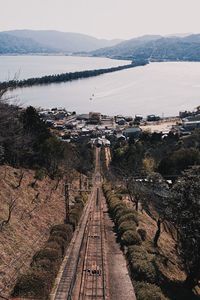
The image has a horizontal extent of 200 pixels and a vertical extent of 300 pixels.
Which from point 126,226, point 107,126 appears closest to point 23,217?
point 126,226

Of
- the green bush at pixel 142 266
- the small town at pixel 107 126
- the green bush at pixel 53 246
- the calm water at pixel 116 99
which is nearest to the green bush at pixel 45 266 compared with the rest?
the green bush at pixel 53 246

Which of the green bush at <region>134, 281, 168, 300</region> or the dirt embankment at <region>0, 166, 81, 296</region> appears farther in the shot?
the dirt embankment at <region>0, 166, 81, 296</region>

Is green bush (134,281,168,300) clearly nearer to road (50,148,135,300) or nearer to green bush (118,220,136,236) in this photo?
road (50,148,135,300)

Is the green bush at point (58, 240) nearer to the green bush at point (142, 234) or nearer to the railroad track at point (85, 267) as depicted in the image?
the railroad track at point (85, 267)

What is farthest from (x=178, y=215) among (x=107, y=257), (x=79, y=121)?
(x=79, y=121)

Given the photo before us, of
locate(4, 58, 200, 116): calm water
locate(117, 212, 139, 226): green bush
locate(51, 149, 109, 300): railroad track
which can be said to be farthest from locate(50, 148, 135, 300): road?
locate(4, 58, 200, 116): calm water
